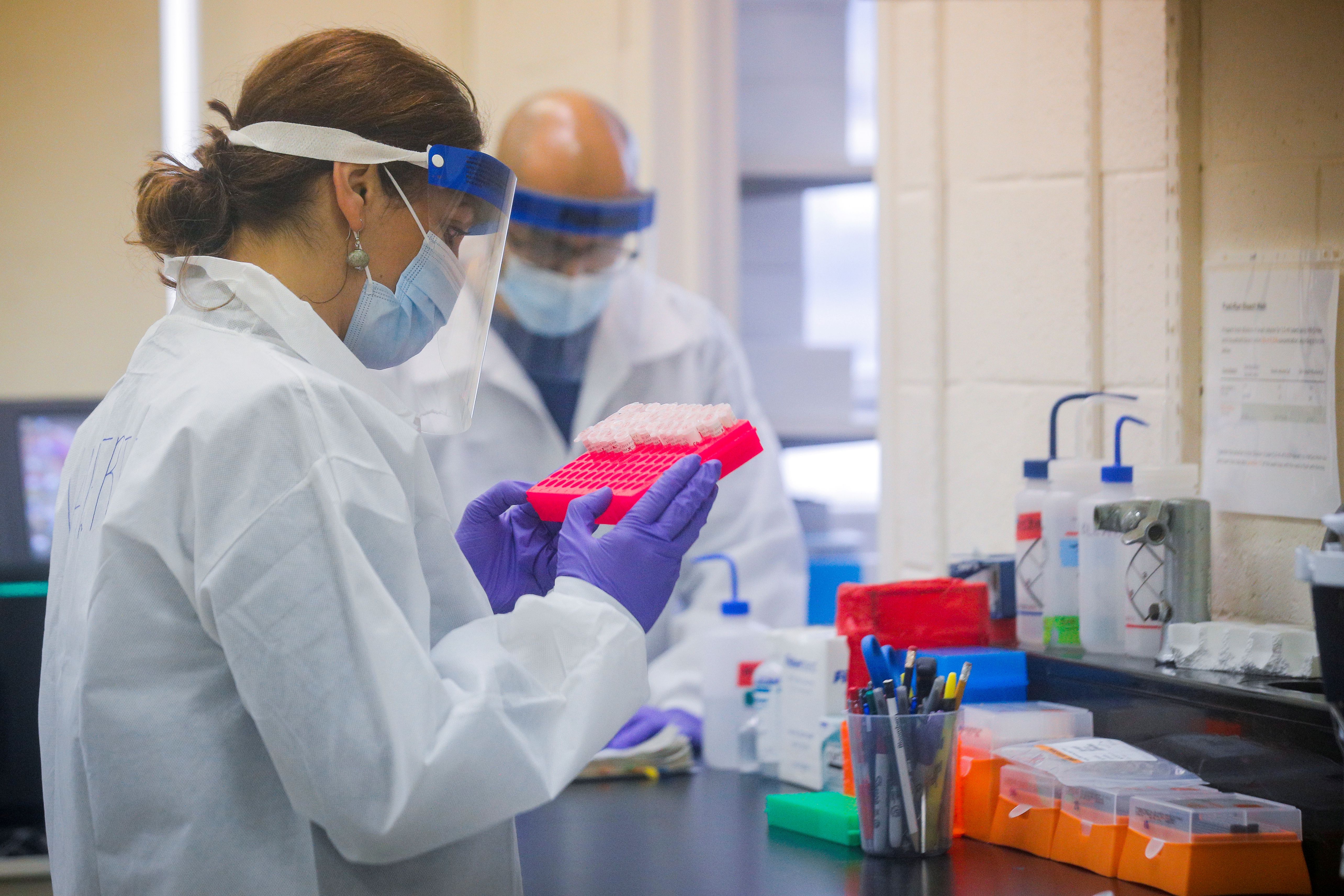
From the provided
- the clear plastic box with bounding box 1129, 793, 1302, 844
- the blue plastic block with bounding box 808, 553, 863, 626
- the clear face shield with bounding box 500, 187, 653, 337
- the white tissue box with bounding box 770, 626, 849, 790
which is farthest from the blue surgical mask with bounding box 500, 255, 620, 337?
the clear plastic box with bounding box 1129, 793, 1302, 844

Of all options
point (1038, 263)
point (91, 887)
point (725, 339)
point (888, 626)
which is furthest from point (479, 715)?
point (725, 339)

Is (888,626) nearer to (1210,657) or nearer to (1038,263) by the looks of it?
(1210,657)

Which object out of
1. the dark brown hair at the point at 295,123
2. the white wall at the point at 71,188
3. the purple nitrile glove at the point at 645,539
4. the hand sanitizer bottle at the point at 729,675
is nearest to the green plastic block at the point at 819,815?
the hand sanitizer bottle at the point at 729,675

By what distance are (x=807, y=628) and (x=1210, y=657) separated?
52cm

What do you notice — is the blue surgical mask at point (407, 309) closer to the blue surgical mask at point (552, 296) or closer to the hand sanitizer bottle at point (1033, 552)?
the hand sanitizer bottle at point (1033, 552)

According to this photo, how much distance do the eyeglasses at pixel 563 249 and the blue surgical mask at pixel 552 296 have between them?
1 cm

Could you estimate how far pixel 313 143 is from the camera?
1049mm

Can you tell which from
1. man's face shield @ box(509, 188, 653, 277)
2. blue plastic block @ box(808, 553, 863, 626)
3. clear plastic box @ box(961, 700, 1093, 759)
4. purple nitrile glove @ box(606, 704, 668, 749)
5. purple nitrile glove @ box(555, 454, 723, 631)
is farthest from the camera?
Result: blue plastic block @ box(808, 553, 863, 626)

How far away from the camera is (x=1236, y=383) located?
4.69 feet

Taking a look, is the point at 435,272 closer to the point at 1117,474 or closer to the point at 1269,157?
the point at 1117,474

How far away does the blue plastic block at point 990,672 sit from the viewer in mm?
1382

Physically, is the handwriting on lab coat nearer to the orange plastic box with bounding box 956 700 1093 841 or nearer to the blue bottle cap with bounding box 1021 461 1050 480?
the orange plastic box with bounding box 956 700 1093 841

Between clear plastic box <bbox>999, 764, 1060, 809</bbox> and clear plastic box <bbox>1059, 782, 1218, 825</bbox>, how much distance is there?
11 millimetres

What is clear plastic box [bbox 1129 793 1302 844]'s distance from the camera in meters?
1.05
